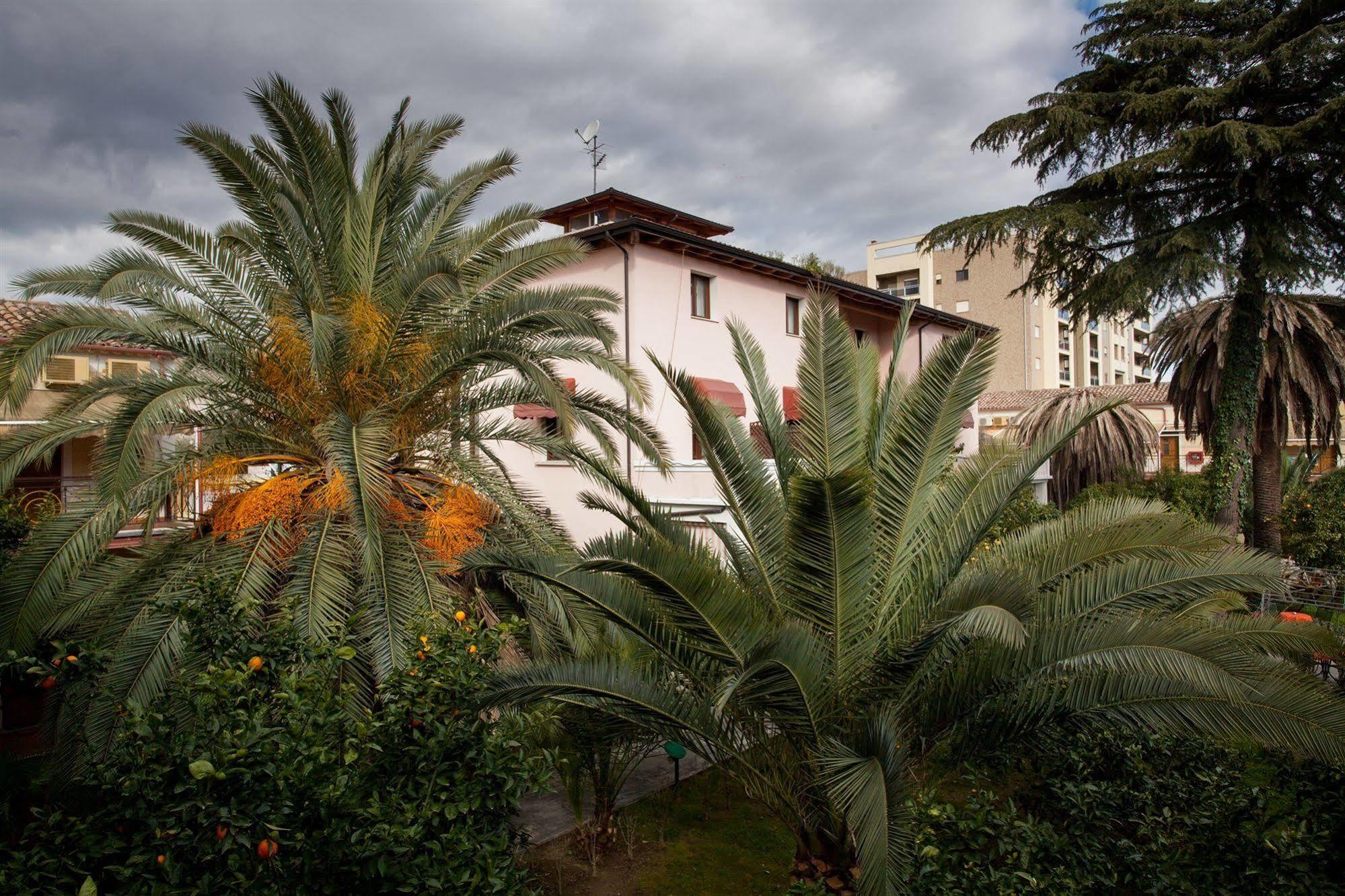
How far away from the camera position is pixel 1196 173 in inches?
672

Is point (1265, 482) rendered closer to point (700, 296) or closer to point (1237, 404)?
point (1237, 404)

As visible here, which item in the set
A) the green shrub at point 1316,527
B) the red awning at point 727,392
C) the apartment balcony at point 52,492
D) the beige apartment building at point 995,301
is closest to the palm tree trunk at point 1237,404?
the green shrub at point 1316,527

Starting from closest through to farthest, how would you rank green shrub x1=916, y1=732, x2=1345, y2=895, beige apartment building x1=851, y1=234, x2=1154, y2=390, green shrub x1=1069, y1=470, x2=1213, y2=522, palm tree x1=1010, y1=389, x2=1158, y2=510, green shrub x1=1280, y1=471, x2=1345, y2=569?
green shrub x1=916, y1=732, x2=1345, y2=895
green shrub x1=1280, y1=471, x2=1345, y2=569
green shrub x1=1069, y1=470, x2=1213, y2=522
palm tree x1=1010, y1=389, x2=1158, y2=510
beige apartment building x1=851, y1=234, x2=1154, y2=390

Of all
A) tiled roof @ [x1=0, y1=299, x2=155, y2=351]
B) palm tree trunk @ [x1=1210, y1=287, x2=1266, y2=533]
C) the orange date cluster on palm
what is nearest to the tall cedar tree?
palm tree trunk @ [x1=1210, y1=287, x2=1266, y2=533]

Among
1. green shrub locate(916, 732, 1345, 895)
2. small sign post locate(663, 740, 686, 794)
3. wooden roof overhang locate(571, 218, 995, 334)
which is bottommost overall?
small sign post locate(663, 740, 686, 794)

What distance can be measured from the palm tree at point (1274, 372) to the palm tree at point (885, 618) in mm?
15257

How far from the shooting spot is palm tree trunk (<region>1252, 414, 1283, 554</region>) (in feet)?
61.6

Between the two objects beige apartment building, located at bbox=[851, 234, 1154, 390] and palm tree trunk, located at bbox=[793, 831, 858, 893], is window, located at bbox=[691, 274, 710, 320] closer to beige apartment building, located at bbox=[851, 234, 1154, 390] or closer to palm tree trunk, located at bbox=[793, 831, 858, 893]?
palm tree trunk, located at bbox=[793, 831, 858, 893]

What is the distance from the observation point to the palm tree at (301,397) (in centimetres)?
674

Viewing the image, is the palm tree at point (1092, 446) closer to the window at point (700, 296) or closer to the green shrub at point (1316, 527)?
the green shrub at point (1316, 527)

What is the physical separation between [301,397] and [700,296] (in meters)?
11.3

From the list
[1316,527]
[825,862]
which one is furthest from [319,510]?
[1316,527]

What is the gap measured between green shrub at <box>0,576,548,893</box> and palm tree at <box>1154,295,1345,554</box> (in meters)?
19.4

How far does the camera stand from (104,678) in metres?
6.40
